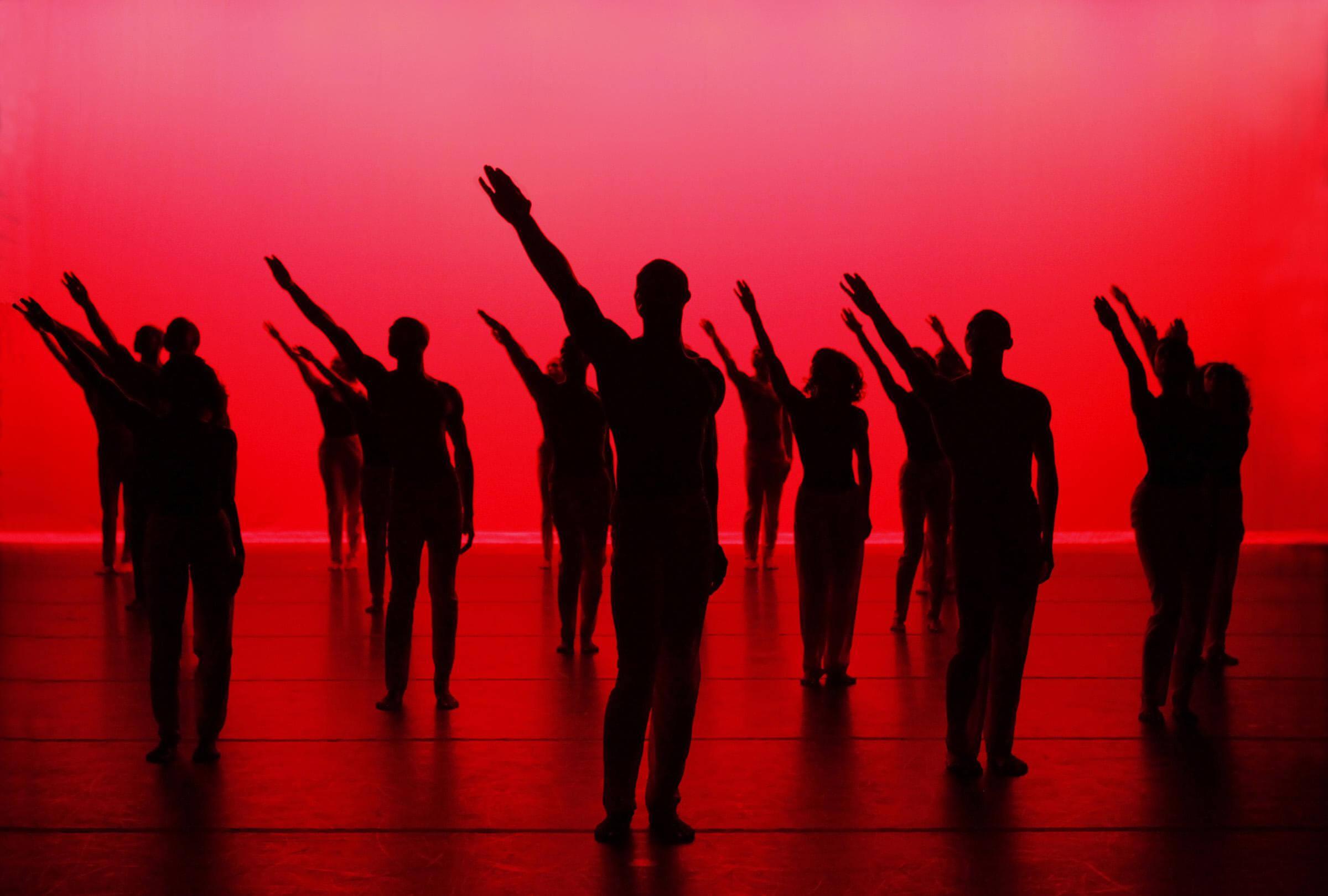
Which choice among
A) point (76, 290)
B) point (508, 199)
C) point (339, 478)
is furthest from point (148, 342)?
point (508, 199)

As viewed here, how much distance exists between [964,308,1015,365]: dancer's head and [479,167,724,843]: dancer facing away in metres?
1.12

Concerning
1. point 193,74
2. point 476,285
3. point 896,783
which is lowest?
point 896,783

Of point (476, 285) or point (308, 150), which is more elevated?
point (308, 150)

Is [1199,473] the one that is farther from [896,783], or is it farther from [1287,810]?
[896,783]

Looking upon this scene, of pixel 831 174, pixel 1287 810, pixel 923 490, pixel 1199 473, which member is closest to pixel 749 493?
pixel 923 490

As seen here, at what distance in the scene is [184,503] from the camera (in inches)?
177

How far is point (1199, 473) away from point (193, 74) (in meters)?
10.7

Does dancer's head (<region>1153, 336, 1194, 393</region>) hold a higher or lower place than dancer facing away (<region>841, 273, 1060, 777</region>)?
higher

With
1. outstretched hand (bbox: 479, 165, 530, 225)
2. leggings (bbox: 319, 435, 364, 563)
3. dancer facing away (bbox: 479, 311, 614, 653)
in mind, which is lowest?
leggings (bbox: 319, 435, 364, 563)

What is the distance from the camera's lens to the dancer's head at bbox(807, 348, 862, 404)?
5.86 m

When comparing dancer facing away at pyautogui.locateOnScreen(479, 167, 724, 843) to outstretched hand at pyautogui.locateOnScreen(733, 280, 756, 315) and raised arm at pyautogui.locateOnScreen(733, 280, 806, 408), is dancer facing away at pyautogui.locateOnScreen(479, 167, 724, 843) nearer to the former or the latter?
outstretched hand at pyautogui.locateOnScreen(733, 280, 756, 315)

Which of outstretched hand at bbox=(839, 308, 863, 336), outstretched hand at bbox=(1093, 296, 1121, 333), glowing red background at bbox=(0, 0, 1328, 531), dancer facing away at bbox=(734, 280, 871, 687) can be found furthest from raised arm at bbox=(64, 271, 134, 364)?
glowing red background at bbox=(0, 0, 1328, 531)

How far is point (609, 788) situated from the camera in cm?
387

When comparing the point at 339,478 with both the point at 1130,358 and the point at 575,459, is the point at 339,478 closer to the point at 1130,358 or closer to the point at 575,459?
the point at 575,459
